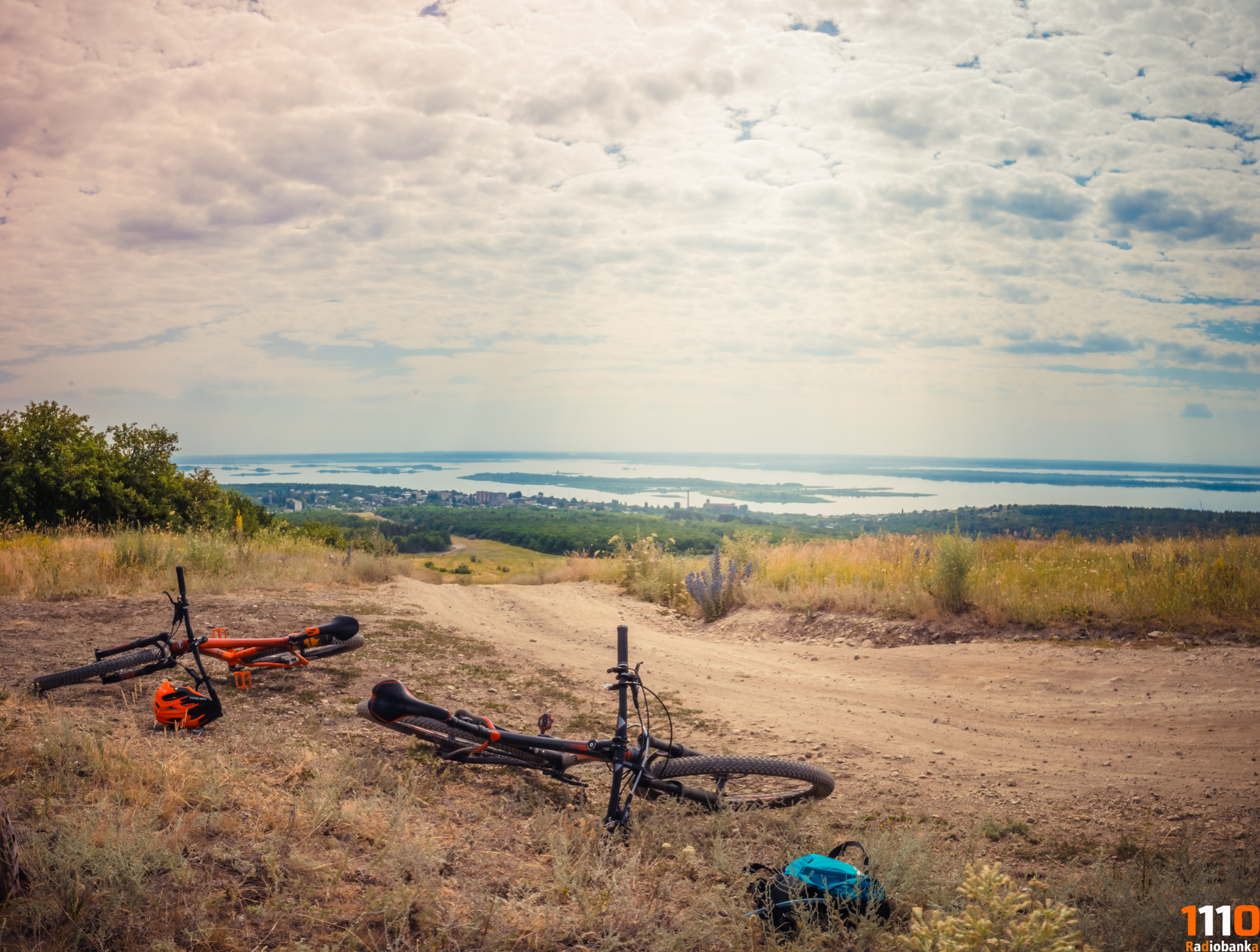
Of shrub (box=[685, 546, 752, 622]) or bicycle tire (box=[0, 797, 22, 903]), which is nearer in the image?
bicycle tire (box=[0, 797, 22, 903])

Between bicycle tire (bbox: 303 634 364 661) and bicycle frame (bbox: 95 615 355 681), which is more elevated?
bicycle frame (bbox: 95 615 355 681)

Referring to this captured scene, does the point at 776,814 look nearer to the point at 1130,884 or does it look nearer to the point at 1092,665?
the point at 1130,884

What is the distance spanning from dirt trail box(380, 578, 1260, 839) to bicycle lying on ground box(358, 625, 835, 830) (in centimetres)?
93

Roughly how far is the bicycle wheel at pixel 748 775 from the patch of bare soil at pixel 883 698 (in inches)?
12.1

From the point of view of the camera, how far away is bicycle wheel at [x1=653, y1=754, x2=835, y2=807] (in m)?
4.68

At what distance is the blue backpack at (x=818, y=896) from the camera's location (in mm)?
3410

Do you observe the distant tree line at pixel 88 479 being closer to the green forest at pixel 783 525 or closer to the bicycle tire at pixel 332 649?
the green forest at pixel 783 525

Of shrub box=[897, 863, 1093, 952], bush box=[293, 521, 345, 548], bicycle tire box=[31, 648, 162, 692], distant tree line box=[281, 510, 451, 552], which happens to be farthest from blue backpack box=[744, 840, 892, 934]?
bush box=[293, 521, 345, 548]

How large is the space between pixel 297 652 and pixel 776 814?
16.2 feet

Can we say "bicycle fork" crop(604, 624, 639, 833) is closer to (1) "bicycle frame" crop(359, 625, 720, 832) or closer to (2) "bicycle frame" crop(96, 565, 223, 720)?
(1) "bicycle frame" crop(359, 625, 720, 832)

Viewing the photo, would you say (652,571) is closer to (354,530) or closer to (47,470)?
(354,530)

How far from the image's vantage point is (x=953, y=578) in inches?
439

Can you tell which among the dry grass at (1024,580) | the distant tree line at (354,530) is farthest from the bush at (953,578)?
the distant tree line at (354,530)

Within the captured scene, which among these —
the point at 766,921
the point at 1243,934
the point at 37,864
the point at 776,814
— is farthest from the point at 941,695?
the point at 37,864
